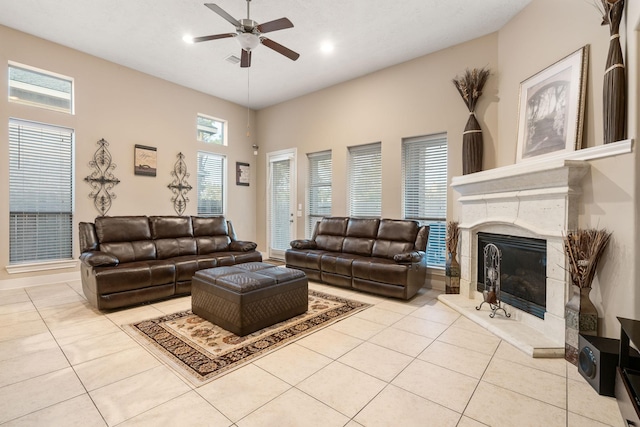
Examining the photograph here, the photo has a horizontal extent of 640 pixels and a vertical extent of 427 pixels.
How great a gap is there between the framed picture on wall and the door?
4.19 m

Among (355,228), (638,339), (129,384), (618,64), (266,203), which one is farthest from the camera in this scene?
(266,203)

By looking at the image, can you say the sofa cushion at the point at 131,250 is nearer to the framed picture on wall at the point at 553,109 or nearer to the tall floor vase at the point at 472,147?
the tall floor vase at the point at 472,147

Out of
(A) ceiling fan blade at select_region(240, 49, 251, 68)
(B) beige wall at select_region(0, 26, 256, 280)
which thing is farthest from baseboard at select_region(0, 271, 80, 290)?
(A) ceiling fan blade at select_region(240, 49, 251, 68)

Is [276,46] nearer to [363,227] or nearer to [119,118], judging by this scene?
[363,227]

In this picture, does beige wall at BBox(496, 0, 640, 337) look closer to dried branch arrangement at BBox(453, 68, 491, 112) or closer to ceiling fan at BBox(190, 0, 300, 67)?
dried branch arrangement at BBox(453, 68, 491, 112)

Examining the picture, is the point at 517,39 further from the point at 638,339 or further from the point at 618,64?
the point at 638,339

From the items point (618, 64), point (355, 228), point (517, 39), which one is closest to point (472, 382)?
point (618, 64)

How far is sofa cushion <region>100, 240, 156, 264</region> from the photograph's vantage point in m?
3.86

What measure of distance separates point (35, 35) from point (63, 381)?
4.85 metres

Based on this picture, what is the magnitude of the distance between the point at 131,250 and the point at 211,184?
266cm

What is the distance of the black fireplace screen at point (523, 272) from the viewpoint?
279 centimetres

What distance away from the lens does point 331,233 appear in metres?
5.25

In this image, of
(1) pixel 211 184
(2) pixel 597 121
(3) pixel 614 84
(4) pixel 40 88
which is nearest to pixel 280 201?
(1) pixel 211 184

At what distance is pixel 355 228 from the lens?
4.96 metres
